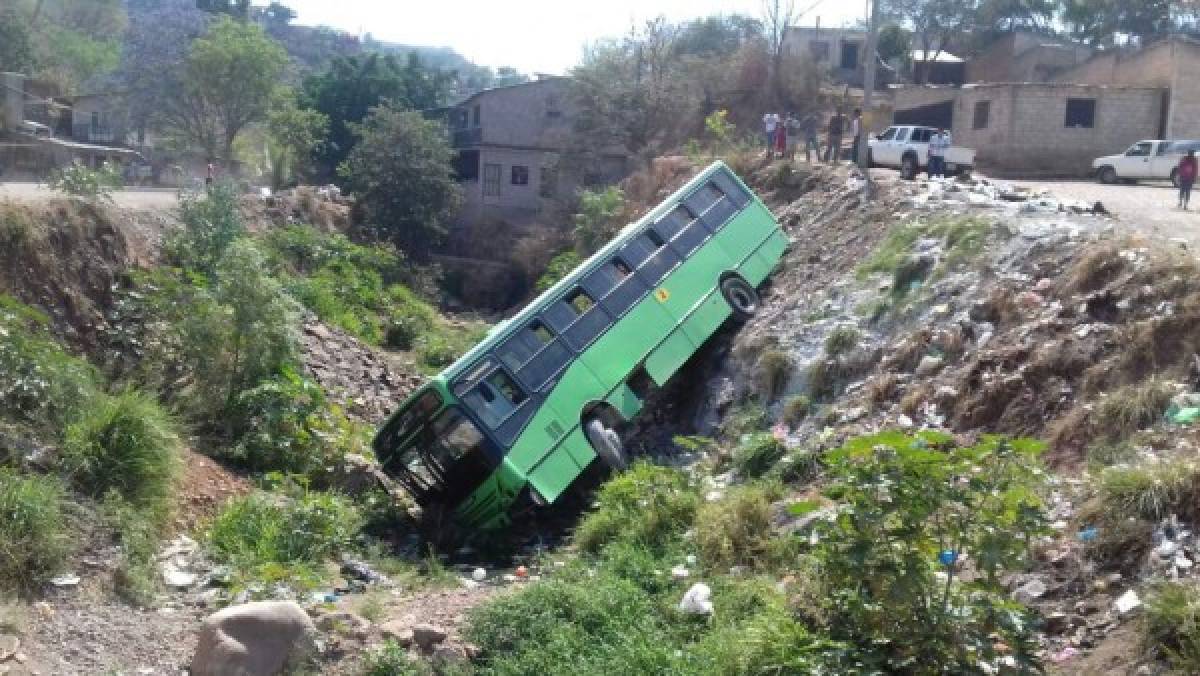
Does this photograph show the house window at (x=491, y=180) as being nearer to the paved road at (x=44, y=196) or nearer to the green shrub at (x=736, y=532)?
the paved road at (x=44, y=196)

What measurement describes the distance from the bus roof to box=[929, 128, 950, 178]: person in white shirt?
22.4 ft

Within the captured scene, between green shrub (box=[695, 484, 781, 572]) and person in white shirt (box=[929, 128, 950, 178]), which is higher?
person in white shirt (box=[929, 128, 950, 178])

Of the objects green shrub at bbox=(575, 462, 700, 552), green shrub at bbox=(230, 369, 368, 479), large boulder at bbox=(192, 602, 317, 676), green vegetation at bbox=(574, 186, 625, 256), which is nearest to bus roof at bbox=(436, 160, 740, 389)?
green shrub at bbox=(230, 369, 368, 479)

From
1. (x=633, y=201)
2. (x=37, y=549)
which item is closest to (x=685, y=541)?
(x=37, y=549)

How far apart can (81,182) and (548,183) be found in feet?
67.1

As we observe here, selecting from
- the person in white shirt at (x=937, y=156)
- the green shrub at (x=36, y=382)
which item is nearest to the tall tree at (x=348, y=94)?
the person in white shirt at (x=937, y=156)

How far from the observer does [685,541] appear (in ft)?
35.8

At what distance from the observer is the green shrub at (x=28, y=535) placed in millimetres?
9820

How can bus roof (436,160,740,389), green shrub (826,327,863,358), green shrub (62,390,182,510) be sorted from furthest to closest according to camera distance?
green shrub (826,327,863,358) → bus roof (436,160,740,389) → green shrub (62,390,182,510)

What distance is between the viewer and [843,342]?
14.0m

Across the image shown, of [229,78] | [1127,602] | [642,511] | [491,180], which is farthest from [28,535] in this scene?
[229,78]

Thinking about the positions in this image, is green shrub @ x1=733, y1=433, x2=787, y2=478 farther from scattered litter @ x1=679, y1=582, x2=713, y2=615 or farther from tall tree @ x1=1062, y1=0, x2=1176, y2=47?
tall tree @ x1=1062, y1=0, x2=1176, y2=47

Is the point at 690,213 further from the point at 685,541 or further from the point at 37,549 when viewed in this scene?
the point at 37,549

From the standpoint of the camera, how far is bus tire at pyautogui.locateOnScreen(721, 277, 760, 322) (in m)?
16.6
